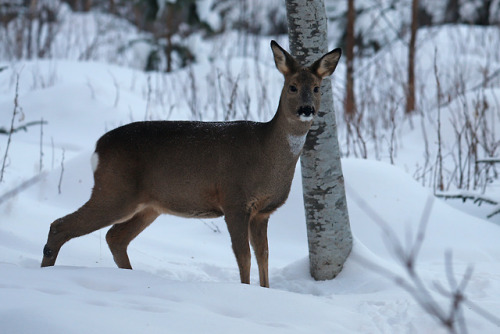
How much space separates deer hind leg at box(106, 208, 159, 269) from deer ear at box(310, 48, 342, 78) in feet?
4.42

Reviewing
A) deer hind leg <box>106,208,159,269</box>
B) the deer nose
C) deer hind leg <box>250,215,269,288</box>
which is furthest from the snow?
the deer nose

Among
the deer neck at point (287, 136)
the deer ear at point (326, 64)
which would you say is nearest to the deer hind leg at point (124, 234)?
the deer neck at point (287, 136)

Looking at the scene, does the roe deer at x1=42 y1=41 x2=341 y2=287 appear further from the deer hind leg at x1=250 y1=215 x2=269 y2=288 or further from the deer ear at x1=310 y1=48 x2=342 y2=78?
the deer hind leg at x1=250 y1=215 x2=269 y2=288

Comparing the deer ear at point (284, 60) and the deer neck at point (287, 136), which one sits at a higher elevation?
the deer ear at point (284, 60)

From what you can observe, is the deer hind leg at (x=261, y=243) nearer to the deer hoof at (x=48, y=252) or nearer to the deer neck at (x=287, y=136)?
the deer neck at (x=287, y=136)

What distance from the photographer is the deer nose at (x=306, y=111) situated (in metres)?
3.62

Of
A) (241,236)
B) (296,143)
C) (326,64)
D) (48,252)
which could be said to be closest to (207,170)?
(241,236)

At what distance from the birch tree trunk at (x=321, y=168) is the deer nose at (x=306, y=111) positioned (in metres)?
0.55

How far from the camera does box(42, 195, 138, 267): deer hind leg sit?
385 centimetres

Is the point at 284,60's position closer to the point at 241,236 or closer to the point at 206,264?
the point at 241,236

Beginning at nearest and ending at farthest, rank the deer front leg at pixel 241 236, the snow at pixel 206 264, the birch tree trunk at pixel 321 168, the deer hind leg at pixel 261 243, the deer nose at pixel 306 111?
1. the snow at pixel 206 264
2. the deer nose at pixel 306 111
3. the deer front leg at pixel 241 236
4. the deer hind leg at pixel 261 243
5. the birch tree trunk at pixel 321 168

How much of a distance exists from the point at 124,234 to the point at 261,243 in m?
0.87

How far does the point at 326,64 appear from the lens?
384 cm

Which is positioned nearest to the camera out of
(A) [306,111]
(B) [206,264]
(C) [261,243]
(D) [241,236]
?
(A) [306,111]
